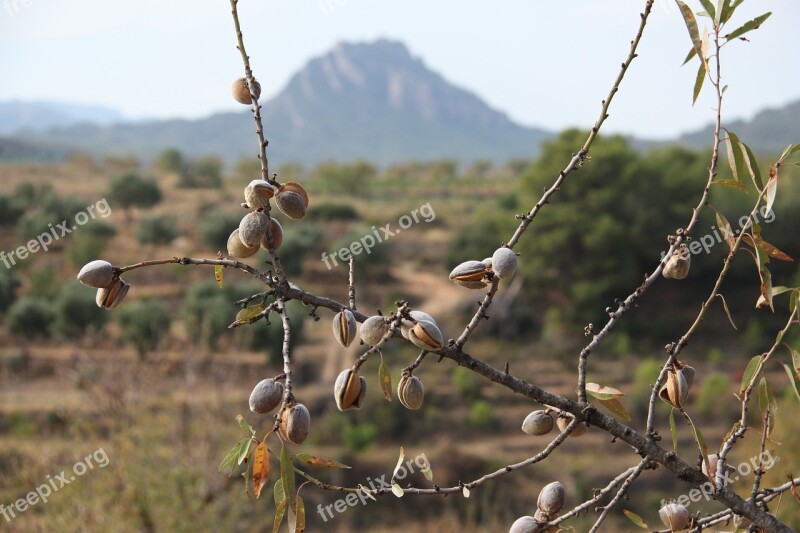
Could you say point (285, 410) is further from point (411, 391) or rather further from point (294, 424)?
point (411, 391)

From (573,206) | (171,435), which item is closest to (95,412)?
(171,435)

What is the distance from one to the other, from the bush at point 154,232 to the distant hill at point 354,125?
35.3 m

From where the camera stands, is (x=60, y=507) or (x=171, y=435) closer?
(x=60, y=507)

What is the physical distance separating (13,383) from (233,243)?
13377mm

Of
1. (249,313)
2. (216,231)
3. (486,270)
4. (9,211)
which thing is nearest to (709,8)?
(486,270)

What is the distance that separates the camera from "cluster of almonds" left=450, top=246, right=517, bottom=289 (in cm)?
Answer: 83

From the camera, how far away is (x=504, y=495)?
10.6 meters

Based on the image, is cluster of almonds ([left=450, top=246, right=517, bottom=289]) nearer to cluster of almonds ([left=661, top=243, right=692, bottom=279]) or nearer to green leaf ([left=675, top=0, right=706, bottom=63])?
cluster of almonds ([left=661, top=243, right=692, bottom=279])

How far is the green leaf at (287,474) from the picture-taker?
2.34ft

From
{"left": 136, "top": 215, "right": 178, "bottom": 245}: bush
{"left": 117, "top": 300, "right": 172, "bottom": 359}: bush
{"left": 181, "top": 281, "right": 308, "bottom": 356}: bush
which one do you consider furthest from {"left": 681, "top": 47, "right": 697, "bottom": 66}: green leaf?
{"left": 136, "top": 215, "right": 178, "bottom": 245}: bush

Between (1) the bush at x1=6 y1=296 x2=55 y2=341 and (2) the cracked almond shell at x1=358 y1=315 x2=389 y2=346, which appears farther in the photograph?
(1) the bush at x1=6 y1=296 x2=55 y2=341

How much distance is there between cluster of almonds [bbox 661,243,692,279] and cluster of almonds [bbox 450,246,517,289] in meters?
0.23

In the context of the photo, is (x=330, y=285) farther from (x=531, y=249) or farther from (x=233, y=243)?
(x=233, y=243)

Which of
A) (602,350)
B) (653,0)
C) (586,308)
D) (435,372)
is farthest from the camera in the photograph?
(586,308)
